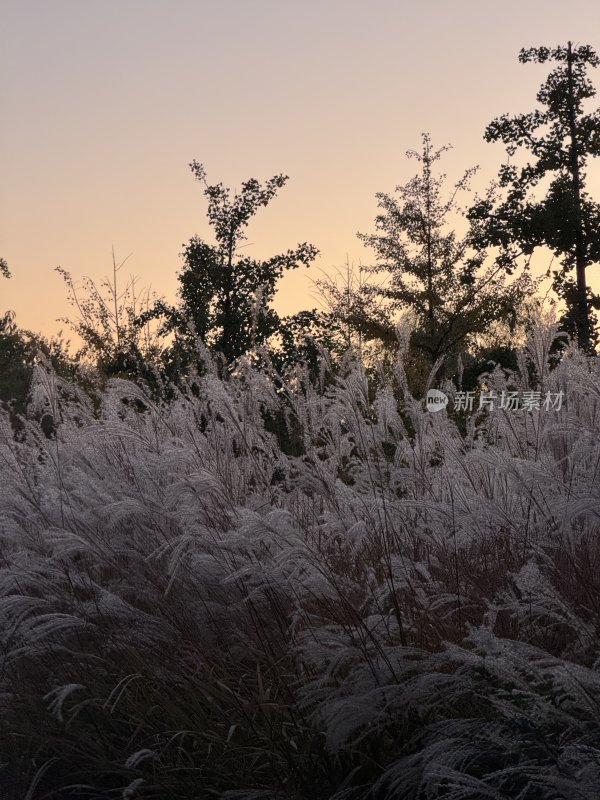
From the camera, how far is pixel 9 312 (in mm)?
35438

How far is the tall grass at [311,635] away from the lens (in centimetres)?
263

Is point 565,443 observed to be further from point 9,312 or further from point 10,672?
point 9,312

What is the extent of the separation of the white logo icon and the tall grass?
88 centimetres

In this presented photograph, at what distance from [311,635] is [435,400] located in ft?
10.2

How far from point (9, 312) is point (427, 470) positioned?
32593 mm

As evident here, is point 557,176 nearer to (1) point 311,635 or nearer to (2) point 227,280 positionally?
(2) point 227,280

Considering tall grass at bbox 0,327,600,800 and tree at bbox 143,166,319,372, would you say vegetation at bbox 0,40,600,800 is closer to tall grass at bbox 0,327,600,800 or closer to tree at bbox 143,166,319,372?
tall grass at bbox 0,327,600,800

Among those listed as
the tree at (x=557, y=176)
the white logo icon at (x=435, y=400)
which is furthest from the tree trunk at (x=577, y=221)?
the white logo icon at (x=435, y=400)

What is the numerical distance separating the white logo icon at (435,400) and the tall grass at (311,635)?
875mm

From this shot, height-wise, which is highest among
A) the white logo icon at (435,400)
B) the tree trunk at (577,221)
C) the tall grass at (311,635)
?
the tree trunk at (577,221)

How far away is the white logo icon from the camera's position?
5781 millimetres

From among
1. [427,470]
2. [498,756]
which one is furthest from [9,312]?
[498,756]

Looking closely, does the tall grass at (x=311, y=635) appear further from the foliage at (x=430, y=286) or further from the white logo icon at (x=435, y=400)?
the foliage at (x=430, y=286)

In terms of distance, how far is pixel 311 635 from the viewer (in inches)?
128
